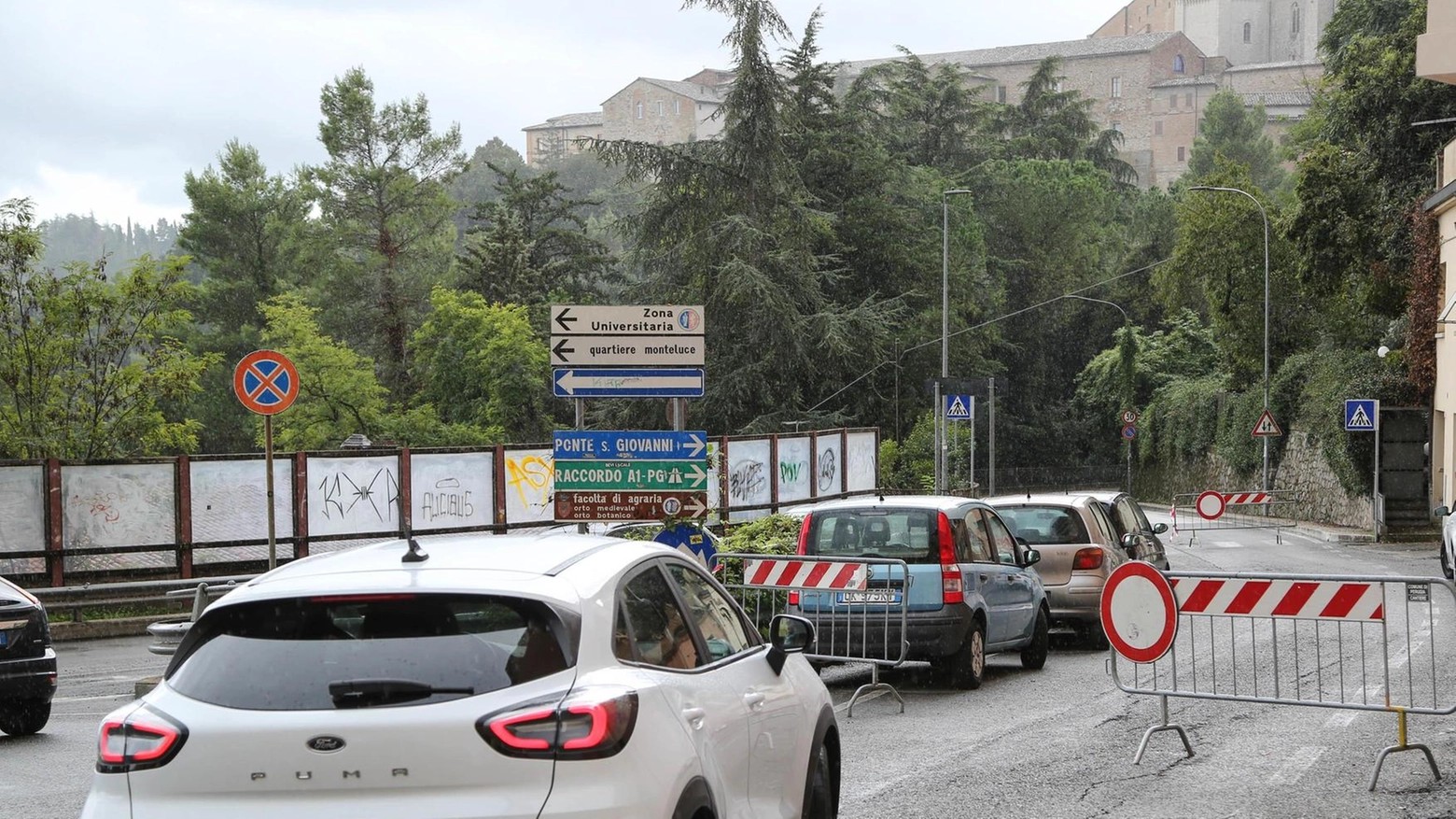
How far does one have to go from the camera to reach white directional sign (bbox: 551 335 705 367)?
50.1 ft

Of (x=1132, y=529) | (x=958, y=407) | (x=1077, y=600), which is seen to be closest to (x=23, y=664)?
(x=1077, y=600)

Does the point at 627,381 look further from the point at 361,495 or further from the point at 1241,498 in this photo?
the point at 1241,498

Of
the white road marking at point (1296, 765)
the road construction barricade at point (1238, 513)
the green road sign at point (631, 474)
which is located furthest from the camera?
the road construction barricade at point (1238, 513)

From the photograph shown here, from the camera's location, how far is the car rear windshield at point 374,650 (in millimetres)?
4289

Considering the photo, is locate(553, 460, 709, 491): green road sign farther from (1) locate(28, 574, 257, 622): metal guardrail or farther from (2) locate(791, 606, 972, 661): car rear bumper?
(1) locate(28, 574, 257, 622): metal guardrail

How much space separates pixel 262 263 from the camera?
79688 millimetres

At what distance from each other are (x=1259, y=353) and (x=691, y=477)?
46.6 metres

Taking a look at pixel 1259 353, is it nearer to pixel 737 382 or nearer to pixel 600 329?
pixel 737 382

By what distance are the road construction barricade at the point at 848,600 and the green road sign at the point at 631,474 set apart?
2.11 metres

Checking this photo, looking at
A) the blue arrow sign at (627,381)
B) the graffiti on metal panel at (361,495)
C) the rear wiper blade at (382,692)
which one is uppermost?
the blue arrow sign at (627,381)

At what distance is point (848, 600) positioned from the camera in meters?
12.3

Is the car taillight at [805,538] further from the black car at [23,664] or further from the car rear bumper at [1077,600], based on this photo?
the black car at [23,664]

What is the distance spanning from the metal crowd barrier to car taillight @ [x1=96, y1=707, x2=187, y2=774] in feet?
21.1

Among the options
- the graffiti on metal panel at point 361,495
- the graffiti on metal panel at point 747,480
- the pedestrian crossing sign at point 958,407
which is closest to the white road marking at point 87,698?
the graffiti on metal panel at point 361,495
